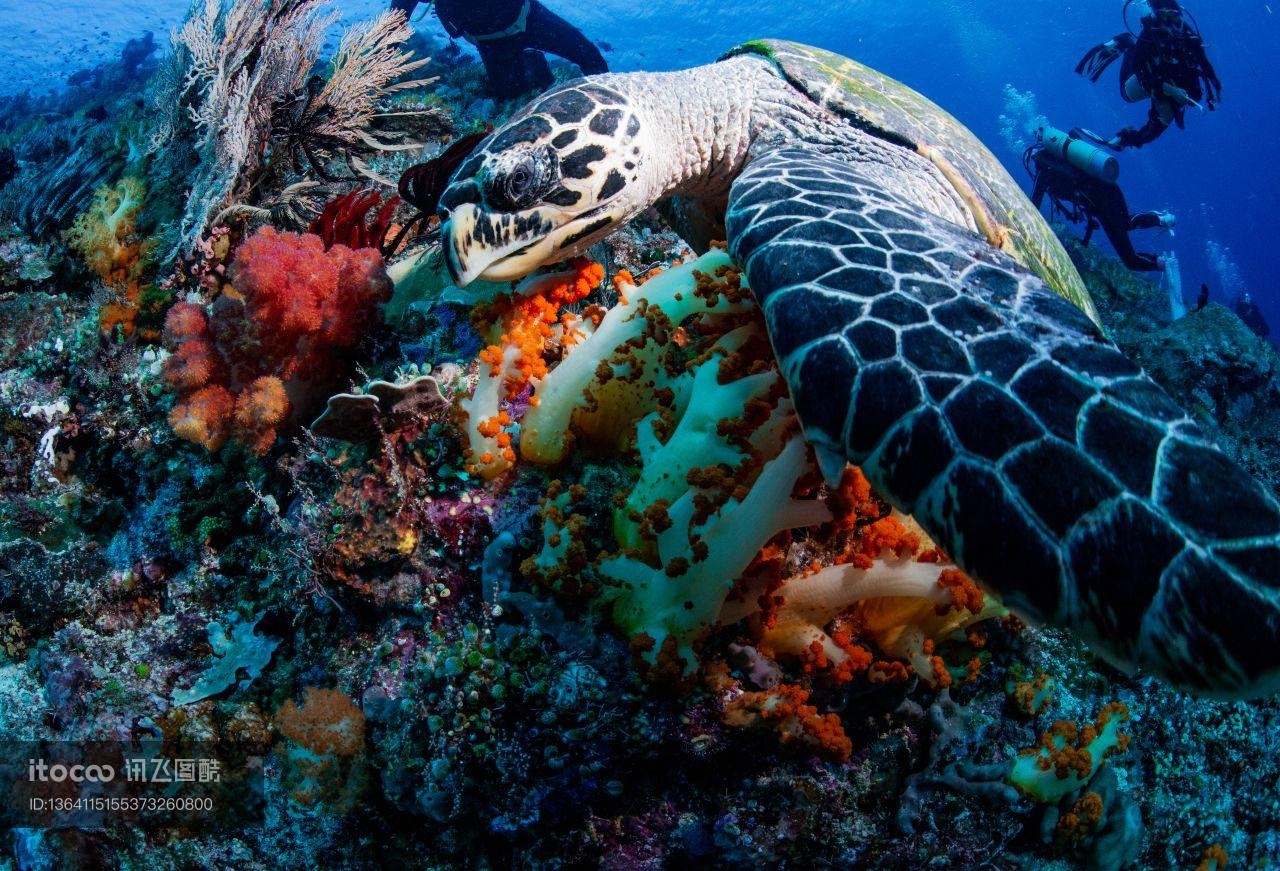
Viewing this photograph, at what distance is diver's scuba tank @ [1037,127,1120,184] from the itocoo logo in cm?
1021

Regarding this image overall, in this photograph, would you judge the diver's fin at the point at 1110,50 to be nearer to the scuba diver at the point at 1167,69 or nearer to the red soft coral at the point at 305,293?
the scuba diver at the point at 1167,69

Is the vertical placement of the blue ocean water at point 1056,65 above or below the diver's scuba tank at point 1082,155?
above

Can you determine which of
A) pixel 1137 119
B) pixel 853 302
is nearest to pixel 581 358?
pixel 853 302

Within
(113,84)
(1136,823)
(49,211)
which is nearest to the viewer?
(1136,823)

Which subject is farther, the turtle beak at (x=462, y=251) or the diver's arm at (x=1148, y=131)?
the diver's arm at (x=1148, y=131)

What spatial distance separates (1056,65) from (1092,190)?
59060 millimetres

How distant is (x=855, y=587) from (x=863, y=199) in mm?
992

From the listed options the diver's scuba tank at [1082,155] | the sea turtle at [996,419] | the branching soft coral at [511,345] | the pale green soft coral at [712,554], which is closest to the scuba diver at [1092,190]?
the diver's scuba tank at [1082,155]

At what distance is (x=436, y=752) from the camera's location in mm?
1386

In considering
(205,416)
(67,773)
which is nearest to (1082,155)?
(205,416)

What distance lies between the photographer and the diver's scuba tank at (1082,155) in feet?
25.1

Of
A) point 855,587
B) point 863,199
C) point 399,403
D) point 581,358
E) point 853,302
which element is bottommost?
point 855,587

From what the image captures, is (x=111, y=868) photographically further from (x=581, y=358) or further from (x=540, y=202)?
(x=540, y=202)

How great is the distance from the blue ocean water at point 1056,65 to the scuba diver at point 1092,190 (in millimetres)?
27315
